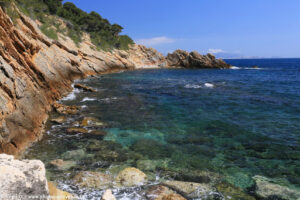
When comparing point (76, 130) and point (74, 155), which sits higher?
point (76, 130)

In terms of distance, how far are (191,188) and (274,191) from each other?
2.94 meters

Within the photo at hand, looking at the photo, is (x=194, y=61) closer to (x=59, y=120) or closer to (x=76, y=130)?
(x=59, y=120)

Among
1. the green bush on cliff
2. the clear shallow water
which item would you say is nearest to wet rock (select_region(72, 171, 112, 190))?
the clear shallow water

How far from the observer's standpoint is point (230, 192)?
7496 mm

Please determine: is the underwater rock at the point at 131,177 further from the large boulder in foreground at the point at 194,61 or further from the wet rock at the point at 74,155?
the large boulder in foreground at the point at 194,61

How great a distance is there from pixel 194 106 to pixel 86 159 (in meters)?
12.5

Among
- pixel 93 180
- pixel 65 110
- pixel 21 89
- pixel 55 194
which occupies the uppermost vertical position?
pixel 21 89

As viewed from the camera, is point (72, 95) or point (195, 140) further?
point (72, 95)

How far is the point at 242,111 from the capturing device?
704 inches

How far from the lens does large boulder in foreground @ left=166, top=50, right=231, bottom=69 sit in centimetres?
8531

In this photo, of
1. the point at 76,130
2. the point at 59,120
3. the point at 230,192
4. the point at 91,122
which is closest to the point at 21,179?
the point at 230,192

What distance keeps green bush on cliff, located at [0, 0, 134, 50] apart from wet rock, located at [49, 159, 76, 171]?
35.3 meters

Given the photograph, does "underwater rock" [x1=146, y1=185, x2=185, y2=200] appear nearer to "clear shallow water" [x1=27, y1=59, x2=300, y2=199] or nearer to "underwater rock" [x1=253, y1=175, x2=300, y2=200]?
"clear shallow water" [x1=27, y1=59, x2=300, y2=199]

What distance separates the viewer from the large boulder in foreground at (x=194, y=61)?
280 feet
